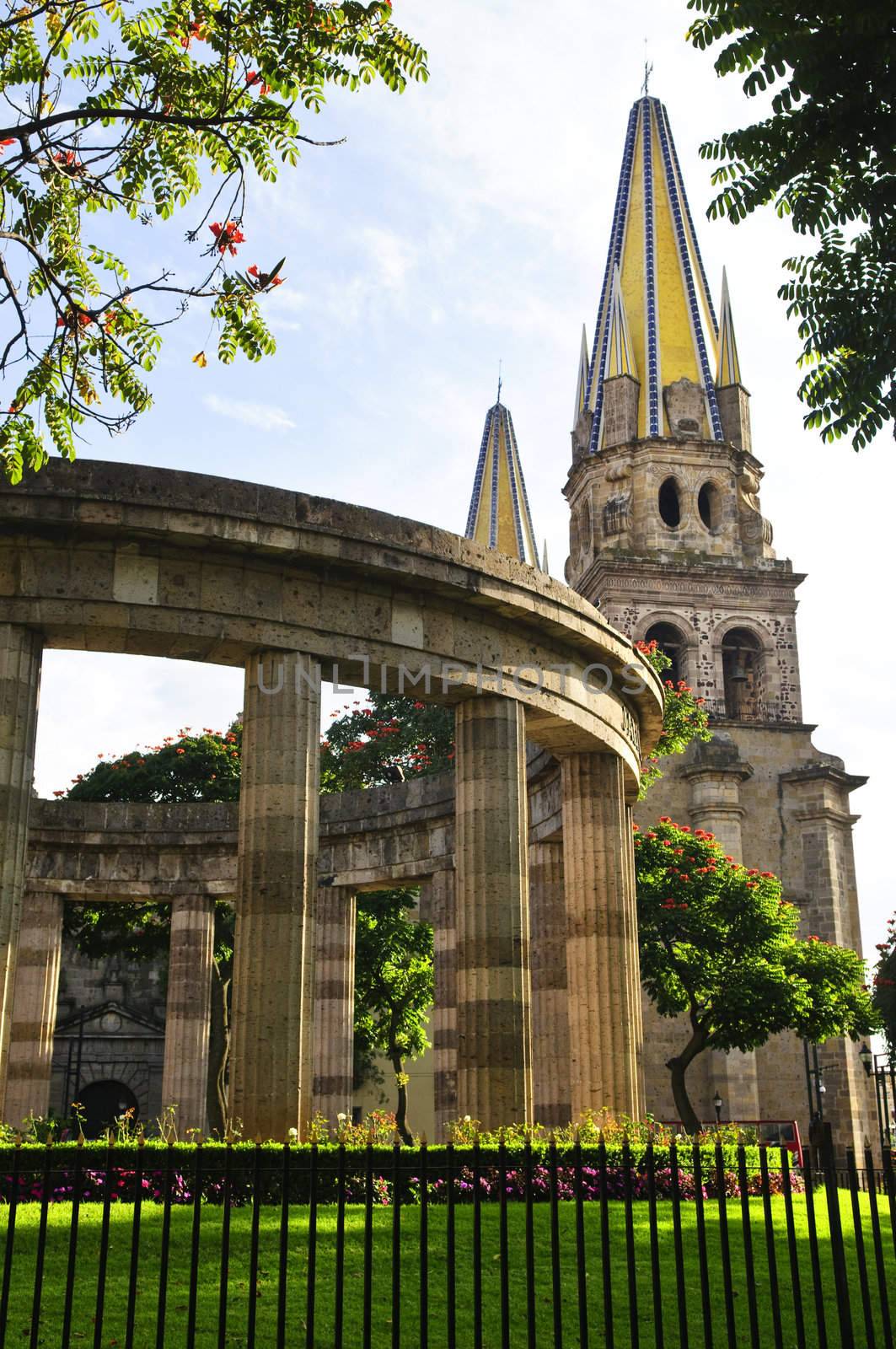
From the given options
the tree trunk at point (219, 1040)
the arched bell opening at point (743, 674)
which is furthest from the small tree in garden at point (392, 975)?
the arched bell opening at point (743, 674)

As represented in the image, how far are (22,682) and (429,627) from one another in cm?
542

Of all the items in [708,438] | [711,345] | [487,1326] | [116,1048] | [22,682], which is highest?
[711,345]

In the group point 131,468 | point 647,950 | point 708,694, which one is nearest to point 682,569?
point 708,694

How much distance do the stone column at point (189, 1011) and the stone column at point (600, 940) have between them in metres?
10.9

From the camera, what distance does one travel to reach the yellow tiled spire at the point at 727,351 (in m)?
57.8

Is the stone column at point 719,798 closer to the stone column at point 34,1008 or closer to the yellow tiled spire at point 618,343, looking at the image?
the yellow tiled spire at point 618,343

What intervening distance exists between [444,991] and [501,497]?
157 feet

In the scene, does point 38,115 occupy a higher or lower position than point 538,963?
higher

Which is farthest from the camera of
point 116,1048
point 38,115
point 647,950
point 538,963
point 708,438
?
point 708,438

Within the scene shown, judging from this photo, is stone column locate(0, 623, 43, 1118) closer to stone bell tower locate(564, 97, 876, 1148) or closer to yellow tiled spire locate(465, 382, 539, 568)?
stone bell tower locate(564, 97, 876, 1148)

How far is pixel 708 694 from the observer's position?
5278 cm

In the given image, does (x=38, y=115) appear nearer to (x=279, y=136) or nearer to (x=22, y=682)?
(x=279, y=136)

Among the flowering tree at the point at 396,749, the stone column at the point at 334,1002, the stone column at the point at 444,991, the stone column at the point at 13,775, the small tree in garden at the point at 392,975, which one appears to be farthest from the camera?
the flowering tree at the point at 396,749

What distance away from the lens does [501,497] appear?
A: 243ft
